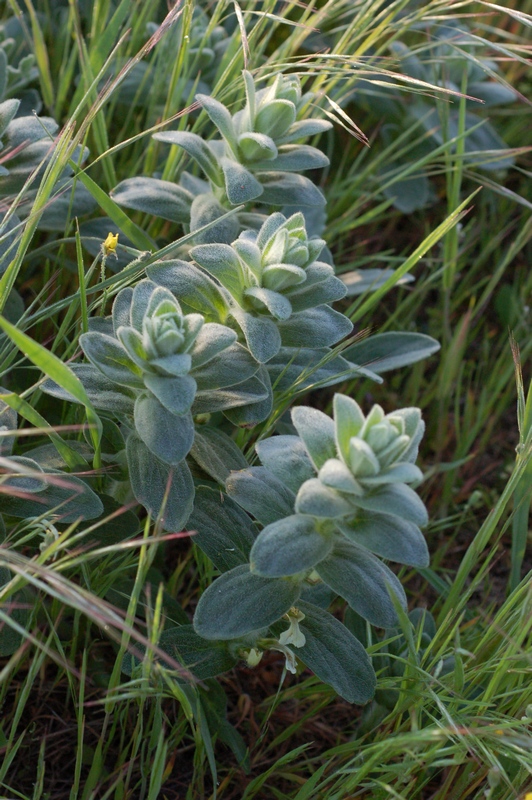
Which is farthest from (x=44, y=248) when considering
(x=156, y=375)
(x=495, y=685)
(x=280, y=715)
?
(x=495, y=685)

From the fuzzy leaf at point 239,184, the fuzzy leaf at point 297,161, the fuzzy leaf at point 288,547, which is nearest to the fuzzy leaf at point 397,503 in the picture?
the fuzzy leaf at point 288,547

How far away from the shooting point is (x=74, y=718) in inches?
64.5

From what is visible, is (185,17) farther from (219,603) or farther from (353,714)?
(353,714)

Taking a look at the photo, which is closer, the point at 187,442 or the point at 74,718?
A: the point at 187,442

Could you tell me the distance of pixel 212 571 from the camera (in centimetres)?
165

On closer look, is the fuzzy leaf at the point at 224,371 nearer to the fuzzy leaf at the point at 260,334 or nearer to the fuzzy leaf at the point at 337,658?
the fuzzy leaf at the point at 260,334

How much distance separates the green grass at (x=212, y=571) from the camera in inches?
49.8

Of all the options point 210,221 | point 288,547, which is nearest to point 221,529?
point 288,547

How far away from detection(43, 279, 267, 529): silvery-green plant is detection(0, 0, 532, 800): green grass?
0.09 m

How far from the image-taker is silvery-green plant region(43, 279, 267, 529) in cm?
130

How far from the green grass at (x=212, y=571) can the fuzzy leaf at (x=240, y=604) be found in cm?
10

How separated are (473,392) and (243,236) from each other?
1129 mm

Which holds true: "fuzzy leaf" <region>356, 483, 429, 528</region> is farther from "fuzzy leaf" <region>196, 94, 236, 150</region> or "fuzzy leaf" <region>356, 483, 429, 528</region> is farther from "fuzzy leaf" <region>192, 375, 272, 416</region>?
"fuzzy leaf" <region>196, 94, 236, 150</region>

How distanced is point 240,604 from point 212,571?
0.30 m
